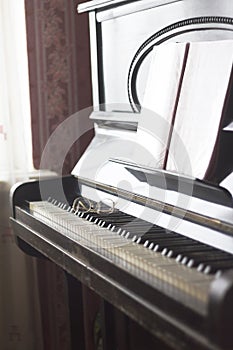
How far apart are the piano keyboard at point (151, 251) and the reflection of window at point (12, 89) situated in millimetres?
789

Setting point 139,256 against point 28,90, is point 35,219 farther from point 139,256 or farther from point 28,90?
point 28,90

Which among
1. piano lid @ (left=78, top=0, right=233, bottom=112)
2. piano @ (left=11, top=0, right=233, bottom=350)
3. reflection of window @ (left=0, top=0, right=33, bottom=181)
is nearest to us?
piano @ (left=11, top=0, right=233, bottom=350)

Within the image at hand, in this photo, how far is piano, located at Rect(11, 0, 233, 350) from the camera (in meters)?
1.20

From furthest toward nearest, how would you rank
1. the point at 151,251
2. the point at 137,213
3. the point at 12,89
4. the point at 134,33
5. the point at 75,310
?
1. the point at 12,89
2. the point at 75,310
3. the point at 134,33
4. the point at 137,213
5. the point at 151,251

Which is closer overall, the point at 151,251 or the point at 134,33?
the point at 151,251

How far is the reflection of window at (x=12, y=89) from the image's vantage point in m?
2.60

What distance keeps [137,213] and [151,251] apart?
322 millimetres

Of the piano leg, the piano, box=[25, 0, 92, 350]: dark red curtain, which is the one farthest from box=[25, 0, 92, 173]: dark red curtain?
the piano leg

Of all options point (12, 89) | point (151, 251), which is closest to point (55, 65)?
point (12, 89)

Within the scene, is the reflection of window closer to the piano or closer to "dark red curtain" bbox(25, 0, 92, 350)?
"dark red curtain" bbox(25, 0, 92, 350)

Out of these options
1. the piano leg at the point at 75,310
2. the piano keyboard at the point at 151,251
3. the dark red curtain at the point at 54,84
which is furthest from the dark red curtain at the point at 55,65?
the piano keyboard at the point at 151,251

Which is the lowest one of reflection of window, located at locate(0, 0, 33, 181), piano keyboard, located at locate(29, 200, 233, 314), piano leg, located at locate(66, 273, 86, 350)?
piano leg, located at locate(66, 273, 86, 350)

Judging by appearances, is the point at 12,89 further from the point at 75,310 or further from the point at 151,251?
the point at 151,251

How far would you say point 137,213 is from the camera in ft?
5.74
